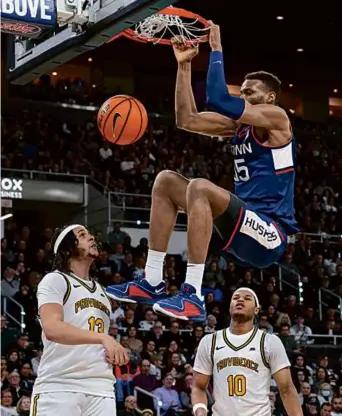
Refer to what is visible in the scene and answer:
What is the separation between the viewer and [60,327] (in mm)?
4875

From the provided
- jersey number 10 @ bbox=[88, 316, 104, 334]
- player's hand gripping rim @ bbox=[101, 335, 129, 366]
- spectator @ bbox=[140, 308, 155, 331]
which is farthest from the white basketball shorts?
spectator @ bbox=[140, 308, 155, 331]

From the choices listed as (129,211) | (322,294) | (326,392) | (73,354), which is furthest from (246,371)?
(129,211)

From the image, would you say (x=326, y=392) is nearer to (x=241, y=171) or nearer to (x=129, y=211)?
(x=129, y=211)

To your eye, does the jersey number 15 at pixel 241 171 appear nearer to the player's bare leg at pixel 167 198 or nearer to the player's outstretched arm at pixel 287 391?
the player's bare leg at pixel 167 198

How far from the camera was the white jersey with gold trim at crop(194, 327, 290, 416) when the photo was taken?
6.92m

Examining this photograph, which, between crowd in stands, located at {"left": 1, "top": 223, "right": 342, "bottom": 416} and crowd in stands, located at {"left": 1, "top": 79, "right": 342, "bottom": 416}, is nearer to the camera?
crowd in stands, located at {"left": 1, "top": 223, "right": 342, "bottom": 416}

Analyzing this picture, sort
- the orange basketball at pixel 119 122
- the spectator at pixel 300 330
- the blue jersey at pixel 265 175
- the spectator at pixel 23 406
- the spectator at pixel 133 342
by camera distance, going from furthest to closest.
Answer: the spectator at pixel 300 330 < the spectator at pixel 133 342 < the spectator at pixel 23 406 < the orange basketball at pixel 119 122 < the blue jersey at pixel 265 175

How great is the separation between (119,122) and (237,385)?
2095 mm

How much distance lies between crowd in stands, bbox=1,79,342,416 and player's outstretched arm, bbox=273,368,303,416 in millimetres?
4386

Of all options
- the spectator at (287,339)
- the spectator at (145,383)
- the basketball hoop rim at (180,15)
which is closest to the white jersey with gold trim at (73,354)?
the basketball hoop rim at (180,15)

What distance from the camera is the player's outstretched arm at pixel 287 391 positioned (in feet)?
22.6

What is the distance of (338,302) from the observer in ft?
59.2

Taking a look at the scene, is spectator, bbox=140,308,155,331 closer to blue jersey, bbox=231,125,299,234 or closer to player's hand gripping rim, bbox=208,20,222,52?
blue jersey, bbox=231,125,299,234

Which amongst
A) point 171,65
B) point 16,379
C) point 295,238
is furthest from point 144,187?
point 16,379
